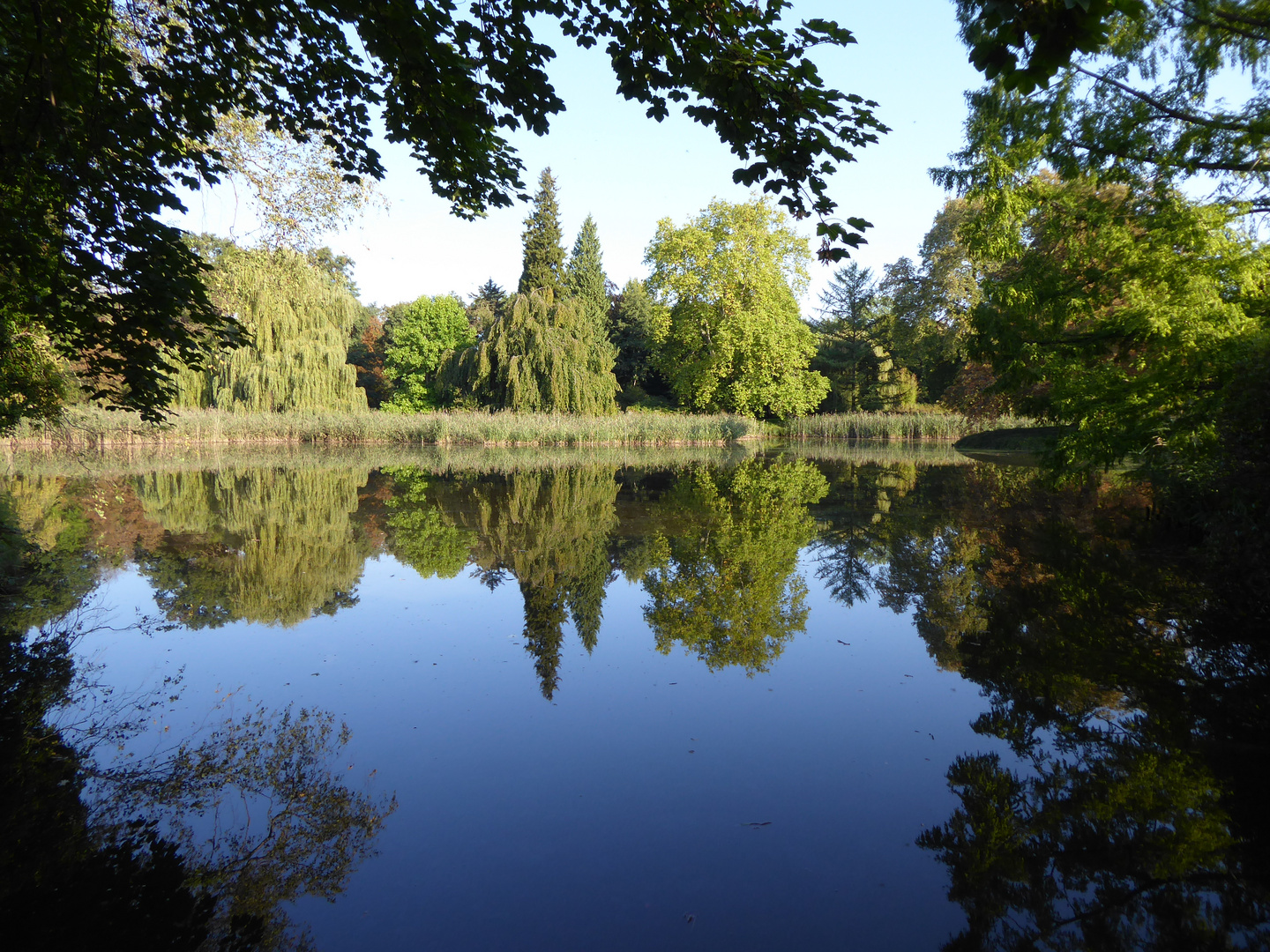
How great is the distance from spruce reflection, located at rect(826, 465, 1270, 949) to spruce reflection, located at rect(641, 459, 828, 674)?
106 centimetres

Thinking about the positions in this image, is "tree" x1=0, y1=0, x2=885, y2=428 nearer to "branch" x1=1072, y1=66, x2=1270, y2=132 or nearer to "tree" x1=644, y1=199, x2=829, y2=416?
"branch" x1=1072, y1=66, x2=1270, y2=132

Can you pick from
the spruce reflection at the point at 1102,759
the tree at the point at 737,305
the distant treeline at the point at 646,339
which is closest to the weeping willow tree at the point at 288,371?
the distant treeline at the point at 646,339

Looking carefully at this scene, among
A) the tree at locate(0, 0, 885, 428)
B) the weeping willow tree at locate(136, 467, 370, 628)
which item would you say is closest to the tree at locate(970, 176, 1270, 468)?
the tree at locate(0, 0, 885, 428)

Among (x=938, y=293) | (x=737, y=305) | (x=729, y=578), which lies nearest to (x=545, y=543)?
(x=729, y=578)

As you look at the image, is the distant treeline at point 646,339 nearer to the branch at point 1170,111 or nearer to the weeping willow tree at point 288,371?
the weeping willow tree at point 288,371

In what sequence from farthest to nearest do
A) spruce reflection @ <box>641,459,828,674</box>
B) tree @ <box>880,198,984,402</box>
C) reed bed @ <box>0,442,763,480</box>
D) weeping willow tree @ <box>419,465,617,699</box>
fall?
tree @ <box>880,198,984,402</box>
reed bed @ <box>0,442,763,480</box>
weeping willow tree @ <box>419,465,617,699</box>
spruce reflection @ <box>641,459,828,674</box>

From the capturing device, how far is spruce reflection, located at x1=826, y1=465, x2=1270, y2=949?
2484 millimetres

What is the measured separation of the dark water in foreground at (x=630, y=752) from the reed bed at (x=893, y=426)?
94.2 feet

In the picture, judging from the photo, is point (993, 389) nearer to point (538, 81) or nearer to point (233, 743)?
point (538, 81)

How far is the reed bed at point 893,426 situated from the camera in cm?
3438

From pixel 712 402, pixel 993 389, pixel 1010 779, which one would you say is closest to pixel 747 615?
pixel 1010 779

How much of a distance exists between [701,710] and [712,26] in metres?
3.76

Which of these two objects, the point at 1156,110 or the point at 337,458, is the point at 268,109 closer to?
the point at 1156,110

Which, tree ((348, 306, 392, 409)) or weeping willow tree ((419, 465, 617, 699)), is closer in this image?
weeping willow tree ((419, 465, 617, 699))
